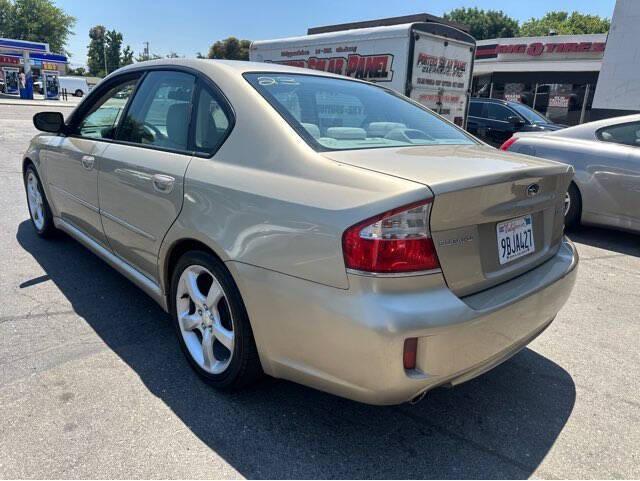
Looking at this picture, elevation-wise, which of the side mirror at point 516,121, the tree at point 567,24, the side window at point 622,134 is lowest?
the side window at point 622,134

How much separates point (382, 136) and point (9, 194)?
6.25 meters

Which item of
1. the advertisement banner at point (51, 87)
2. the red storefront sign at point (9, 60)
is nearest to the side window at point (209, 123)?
the advertisement banner at point (51, 87)

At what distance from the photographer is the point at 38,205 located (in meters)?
4.79

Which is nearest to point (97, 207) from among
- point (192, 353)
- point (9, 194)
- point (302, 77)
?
point (192, 353)

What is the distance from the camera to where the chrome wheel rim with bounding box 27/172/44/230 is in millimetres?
4721

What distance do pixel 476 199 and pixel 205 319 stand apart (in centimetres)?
145

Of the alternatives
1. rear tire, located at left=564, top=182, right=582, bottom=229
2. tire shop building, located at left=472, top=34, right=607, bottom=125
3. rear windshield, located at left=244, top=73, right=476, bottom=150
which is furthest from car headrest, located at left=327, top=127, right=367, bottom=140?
tire shop building, located at left=472, top=34, right=607, bottom=125

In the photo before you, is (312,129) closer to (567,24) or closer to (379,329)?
(379,329)

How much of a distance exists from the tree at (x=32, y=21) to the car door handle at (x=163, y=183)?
249ft

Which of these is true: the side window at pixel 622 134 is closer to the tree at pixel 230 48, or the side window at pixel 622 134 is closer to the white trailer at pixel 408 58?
the white trailer at pixel 408 58

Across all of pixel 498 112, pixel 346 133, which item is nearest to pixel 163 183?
pixel 346 133

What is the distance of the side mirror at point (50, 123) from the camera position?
393cm

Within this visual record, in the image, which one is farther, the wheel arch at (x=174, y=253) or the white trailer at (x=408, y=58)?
the white trailer at (x=408, y=58)

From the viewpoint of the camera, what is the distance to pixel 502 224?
2141 millimetres
